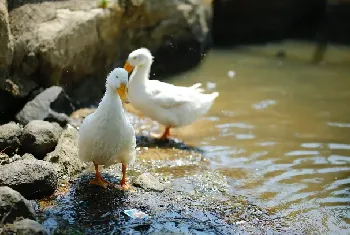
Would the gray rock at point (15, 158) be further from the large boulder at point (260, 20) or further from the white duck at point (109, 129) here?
the large boulder at point (260, 20)

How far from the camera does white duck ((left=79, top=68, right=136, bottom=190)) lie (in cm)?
462

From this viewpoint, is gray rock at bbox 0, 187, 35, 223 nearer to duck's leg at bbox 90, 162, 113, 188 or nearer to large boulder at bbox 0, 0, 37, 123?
duck's leg at bbox 90, 162, 113, 188

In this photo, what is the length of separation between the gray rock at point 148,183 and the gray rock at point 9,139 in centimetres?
133

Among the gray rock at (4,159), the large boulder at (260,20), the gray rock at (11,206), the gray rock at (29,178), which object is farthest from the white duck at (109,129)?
the large boulder at (260,20)

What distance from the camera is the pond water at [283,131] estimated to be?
5094mm

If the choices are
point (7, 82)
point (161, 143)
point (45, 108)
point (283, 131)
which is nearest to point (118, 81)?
point (45, 108)

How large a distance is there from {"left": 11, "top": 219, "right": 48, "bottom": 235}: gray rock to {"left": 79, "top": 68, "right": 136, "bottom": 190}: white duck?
1.12 metres

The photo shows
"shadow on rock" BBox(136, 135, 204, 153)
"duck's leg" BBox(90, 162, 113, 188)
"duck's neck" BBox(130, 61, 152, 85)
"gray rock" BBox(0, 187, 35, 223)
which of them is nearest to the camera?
"gray rock" BBox(0, 187, 35, 223)

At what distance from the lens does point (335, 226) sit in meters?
4.56

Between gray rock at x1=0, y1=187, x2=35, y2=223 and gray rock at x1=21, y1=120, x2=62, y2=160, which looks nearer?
gray rock at x1=0, y1=187, x2=35, y2=223

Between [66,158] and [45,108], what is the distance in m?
0.98

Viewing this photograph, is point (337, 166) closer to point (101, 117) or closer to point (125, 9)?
point (101, 117)

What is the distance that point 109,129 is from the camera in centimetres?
464

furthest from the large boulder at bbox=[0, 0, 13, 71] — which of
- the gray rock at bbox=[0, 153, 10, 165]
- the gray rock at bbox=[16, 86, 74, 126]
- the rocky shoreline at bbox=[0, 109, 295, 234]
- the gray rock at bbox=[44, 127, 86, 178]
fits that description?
the gray rock at bbox=[0, 153, 10, 165]
